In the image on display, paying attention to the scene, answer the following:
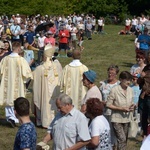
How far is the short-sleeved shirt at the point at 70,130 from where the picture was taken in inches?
231

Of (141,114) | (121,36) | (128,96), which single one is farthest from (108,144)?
(121,36)

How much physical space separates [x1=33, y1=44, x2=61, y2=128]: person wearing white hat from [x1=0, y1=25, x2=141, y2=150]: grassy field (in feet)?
1.32

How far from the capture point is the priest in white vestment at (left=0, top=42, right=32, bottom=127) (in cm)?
1110

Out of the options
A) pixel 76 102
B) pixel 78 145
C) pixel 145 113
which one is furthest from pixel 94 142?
pixel 76 102

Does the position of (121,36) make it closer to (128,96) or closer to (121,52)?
(121,52)

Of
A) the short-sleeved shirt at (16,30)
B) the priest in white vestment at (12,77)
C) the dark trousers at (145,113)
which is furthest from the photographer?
the short-sleeved shirt at (16,30)

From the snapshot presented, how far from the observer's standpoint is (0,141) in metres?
10.4

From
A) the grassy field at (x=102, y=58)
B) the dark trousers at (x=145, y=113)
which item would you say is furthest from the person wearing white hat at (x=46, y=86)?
the dark trousers at (x=145, y=113)

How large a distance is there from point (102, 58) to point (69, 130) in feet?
63.0

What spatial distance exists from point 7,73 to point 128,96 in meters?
3.85

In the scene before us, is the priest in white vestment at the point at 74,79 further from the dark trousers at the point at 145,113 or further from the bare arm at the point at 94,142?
the bare arm at the point at 94,142

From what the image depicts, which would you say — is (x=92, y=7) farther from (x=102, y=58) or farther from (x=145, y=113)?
(x=145, y=113)

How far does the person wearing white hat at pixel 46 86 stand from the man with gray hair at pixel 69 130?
202 inches

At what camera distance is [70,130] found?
586 cm
